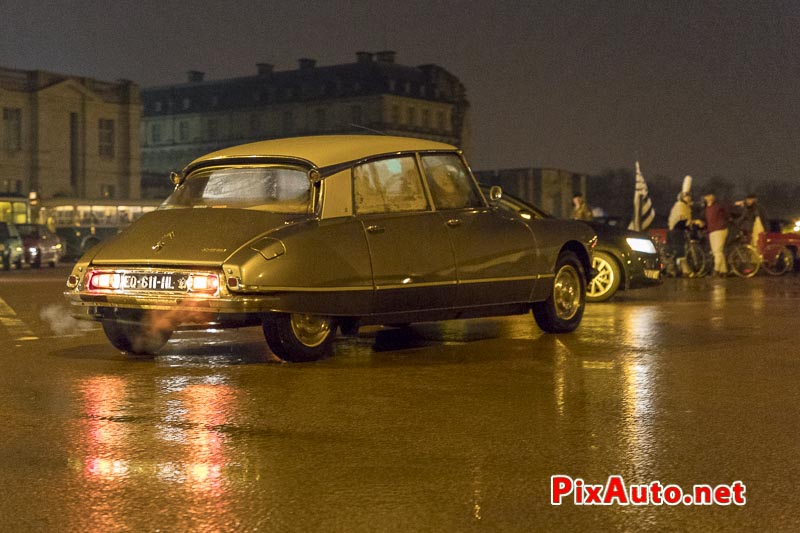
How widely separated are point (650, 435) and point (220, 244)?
3.92 meters

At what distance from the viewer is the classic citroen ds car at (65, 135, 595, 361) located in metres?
9.42

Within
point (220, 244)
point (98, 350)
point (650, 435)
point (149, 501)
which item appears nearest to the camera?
point (149, 501)

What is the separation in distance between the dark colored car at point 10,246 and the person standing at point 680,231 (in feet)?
67.5

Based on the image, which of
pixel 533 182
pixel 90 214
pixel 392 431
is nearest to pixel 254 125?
pixel 533 182

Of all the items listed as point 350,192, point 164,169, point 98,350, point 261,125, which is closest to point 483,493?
point 350,192

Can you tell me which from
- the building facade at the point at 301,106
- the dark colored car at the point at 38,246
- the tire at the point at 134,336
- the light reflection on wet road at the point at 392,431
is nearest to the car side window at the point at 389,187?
the light reflection on wet road at the point at 392,431

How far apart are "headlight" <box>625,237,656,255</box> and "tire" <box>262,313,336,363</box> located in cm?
751

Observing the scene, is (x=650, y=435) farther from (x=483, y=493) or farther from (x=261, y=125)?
(x=261, y=125)

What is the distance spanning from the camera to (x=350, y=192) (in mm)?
10242

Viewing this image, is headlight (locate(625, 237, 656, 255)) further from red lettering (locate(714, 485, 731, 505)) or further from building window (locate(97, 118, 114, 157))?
building window (locate(97, 118, 114, 157))

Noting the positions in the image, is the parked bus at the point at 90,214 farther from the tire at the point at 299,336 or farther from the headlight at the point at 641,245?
the tire at the point at 299,336

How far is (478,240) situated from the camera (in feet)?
36.1

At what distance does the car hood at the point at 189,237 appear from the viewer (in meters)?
9.44

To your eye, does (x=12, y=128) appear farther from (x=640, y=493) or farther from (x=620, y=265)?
(x=640, y=493)
